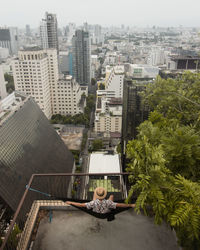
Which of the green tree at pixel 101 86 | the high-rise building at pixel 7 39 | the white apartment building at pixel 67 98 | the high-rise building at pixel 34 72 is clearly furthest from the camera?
the high-rise building at pixel 7 39

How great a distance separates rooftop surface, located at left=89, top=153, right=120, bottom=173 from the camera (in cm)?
1738

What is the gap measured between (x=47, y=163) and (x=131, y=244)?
1338cm

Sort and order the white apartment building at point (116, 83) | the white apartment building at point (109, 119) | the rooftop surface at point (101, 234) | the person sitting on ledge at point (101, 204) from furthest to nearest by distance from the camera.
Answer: the white apartment building at point (116, 83), the white apartment building at point (109, 119), the rooftop surface at point (101, 234), the person sitting on ledge at point (101, 204)

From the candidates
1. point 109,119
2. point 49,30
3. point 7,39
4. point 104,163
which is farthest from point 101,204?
point 7,39

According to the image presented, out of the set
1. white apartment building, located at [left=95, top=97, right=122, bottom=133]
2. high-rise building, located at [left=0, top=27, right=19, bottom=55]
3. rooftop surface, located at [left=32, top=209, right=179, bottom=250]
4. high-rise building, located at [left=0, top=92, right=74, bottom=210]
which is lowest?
white apartment building, located at [left=95, top=97, right=122, bottom=133]

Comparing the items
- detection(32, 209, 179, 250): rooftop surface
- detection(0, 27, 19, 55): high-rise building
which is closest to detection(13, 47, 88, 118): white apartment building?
detection(32, 209, 179, 250): rooftop surface

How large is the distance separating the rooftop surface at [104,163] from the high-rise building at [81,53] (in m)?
34.3

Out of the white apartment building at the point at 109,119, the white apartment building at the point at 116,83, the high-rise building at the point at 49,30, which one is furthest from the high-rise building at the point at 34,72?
the high-rise building at the point at 49,30

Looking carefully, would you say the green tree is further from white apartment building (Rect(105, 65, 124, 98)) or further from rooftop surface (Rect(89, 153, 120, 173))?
rooftop surface (Rect(89, 153, 120, 173))

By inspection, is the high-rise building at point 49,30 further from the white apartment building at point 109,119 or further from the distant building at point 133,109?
the distant building at point 133,109

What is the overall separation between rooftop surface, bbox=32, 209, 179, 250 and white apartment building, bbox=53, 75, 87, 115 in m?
31.8

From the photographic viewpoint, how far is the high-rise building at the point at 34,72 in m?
30.1

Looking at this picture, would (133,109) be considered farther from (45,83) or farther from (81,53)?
(81,53)

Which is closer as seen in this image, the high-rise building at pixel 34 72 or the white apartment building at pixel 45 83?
the high-rise building at pixel 34 72
